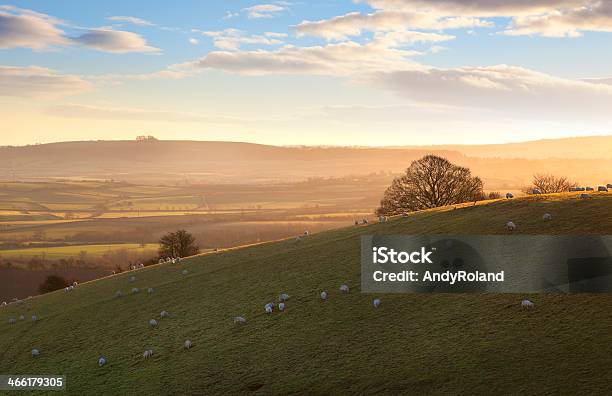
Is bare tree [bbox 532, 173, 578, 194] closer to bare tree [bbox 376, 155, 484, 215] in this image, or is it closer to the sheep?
bare tree [bbox 376, 155, 484, 215]

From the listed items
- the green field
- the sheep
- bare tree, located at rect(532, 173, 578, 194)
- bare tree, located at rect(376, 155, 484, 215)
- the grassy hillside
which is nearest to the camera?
the grassy hillside

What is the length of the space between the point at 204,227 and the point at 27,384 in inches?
6484

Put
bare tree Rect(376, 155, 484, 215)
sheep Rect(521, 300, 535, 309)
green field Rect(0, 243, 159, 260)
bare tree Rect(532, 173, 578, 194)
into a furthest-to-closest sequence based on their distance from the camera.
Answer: green field Rect(0, 243, 159, 260)
bare tree Rect(532, 173, 578, 194)
bare tree Rect(376, 155, 484, 215)
sheep Rect(521, 300, 535, 309)

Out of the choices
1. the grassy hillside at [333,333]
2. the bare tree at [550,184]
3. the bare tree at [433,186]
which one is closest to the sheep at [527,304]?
the grassy hillside at [333,333]

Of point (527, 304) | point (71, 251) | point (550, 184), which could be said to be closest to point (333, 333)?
point (527, 304)

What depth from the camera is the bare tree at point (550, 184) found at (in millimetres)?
74119

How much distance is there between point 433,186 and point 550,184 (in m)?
20.2

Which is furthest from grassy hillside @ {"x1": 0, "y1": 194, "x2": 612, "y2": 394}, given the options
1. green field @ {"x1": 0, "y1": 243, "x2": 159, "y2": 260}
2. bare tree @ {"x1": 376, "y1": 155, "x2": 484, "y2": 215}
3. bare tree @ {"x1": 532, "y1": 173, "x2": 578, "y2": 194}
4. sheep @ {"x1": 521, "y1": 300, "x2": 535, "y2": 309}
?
green field @ {"x1": 0, "y1": 243, "x2": 159, "y2": 260}

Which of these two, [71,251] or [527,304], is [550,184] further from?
[71,251]

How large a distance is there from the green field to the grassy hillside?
105m

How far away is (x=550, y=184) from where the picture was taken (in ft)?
260

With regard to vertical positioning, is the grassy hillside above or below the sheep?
below

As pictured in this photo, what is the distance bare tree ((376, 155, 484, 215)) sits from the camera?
67.9 metres

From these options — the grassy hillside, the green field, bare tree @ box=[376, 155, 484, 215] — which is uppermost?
bare tree @ box=[376, 155, 484, 215]
